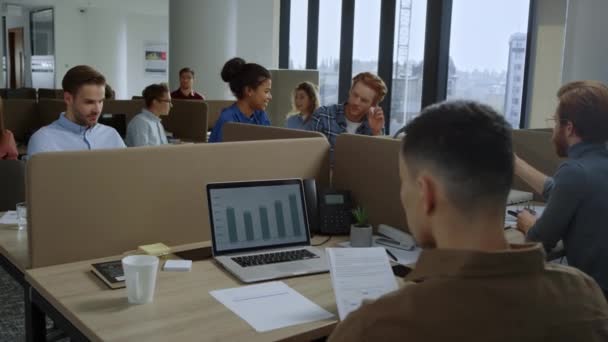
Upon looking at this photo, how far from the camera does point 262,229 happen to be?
204 centimetres

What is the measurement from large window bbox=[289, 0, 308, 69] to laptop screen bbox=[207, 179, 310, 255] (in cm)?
605

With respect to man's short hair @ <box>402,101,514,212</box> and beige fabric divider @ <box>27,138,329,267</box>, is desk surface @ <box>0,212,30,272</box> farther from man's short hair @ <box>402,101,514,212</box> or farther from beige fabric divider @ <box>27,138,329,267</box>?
man's short hair @ <box>402,101,514,212</box>

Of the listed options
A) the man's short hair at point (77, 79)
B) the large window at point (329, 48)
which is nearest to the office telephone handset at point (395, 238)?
the man's short hair at point (77, 79)

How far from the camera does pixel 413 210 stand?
3.32 ft

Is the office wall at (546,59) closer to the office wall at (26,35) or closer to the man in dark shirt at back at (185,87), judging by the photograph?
the man in dark shirt at back at (185,87)

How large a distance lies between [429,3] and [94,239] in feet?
16.3

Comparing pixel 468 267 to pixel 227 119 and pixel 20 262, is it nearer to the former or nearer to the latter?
pixel 20 262

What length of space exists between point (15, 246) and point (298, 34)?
6383 mm

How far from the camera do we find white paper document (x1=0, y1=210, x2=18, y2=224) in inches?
92.9

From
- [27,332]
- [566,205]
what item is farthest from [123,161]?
[566,205]

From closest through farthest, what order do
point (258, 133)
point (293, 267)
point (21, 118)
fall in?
1. point (293, 267)
2. point (258, 133)
3. point (21, 118)

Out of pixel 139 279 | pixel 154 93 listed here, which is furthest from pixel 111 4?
pixel 139 279

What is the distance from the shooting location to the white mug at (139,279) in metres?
1.56

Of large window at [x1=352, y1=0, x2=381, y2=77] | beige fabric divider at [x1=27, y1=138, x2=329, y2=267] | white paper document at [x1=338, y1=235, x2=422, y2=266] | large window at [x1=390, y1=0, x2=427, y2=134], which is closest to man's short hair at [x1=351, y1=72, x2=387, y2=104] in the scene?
beige fabric divider at [x1=27, y1=138, x2=329, y2=267]
